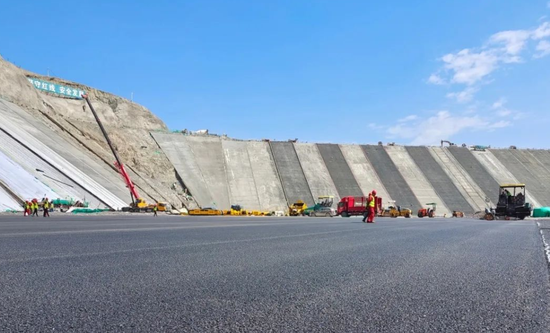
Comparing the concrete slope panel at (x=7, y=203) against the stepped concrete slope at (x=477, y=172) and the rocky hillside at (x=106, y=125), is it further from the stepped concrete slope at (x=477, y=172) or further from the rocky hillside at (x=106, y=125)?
the stepped concrete slope at (x=477, y=172)

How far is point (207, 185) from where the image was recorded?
5694 centimetres

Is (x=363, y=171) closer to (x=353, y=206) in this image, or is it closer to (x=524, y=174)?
(x=353, y=206)

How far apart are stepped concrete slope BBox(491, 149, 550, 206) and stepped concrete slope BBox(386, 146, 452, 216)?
16.8 m

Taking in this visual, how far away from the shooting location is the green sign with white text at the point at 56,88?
59156 millimetres

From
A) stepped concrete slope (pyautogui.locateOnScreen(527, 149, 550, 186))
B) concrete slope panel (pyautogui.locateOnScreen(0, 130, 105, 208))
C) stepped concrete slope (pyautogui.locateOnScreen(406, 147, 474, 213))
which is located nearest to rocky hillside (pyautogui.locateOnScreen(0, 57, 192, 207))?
concrete slope panel (pyautogui.locateOnScreen(0, 130, 105, 208))

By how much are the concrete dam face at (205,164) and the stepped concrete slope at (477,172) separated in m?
0.16

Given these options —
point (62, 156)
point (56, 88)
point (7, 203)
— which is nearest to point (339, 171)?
point (62, 156)

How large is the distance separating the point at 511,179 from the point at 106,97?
64180mm

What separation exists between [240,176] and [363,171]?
19.1m

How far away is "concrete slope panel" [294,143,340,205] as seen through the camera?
61125 millimetres

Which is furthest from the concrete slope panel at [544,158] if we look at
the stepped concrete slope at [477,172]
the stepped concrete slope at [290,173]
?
the stepped concrete slope at [290,173]

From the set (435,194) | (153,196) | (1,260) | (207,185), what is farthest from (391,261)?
(435,194)

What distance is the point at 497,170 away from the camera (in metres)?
72.2

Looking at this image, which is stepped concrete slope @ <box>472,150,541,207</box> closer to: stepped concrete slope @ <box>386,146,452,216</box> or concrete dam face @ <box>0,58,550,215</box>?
concrete dam face @ <box>0,58,550,215</box>
